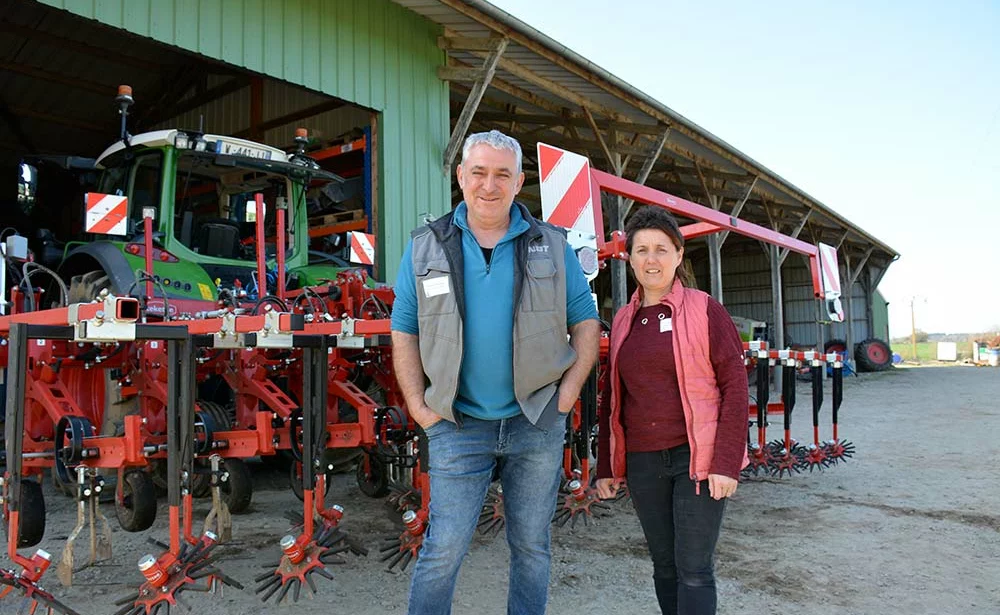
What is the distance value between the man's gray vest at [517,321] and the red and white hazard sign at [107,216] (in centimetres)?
270

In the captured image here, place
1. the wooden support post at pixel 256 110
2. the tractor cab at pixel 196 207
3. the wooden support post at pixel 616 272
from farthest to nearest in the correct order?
the wooden support post at pixel 256 110 → the wooden support post at pixel 616 272 → the tractor cab at pixel 196 207

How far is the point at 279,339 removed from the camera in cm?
302

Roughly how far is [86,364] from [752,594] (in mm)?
3525

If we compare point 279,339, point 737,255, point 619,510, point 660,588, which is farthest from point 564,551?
point 737,255

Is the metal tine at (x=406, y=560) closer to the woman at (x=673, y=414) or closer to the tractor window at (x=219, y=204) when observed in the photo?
the woman at (x=673, y=414)

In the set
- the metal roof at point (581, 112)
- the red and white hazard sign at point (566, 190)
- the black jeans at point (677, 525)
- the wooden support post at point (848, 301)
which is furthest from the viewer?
the wooden support post at point (848, 301)

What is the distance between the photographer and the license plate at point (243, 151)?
524 cm

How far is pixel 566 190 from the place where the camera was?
4.04m

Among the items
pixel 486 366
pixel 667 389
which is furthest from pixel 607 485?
pixel 486 366

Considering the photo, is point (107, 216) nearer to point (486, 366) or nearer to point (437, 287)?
point (437, 287)

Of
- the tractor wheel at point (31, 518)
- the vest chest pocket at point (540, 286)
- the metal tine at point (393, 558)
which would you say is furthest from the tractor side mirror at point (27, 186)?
the vest chest pocket at point (540, 286)

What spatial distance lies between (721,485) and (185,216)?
14.7ft

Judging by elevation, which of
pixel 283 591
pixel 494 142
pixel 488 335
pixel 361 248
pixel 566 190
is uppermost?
pixel 566 190

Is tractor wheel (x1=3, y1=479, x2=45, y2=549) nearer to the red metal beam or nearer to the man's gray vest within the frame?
the man's gray vest
